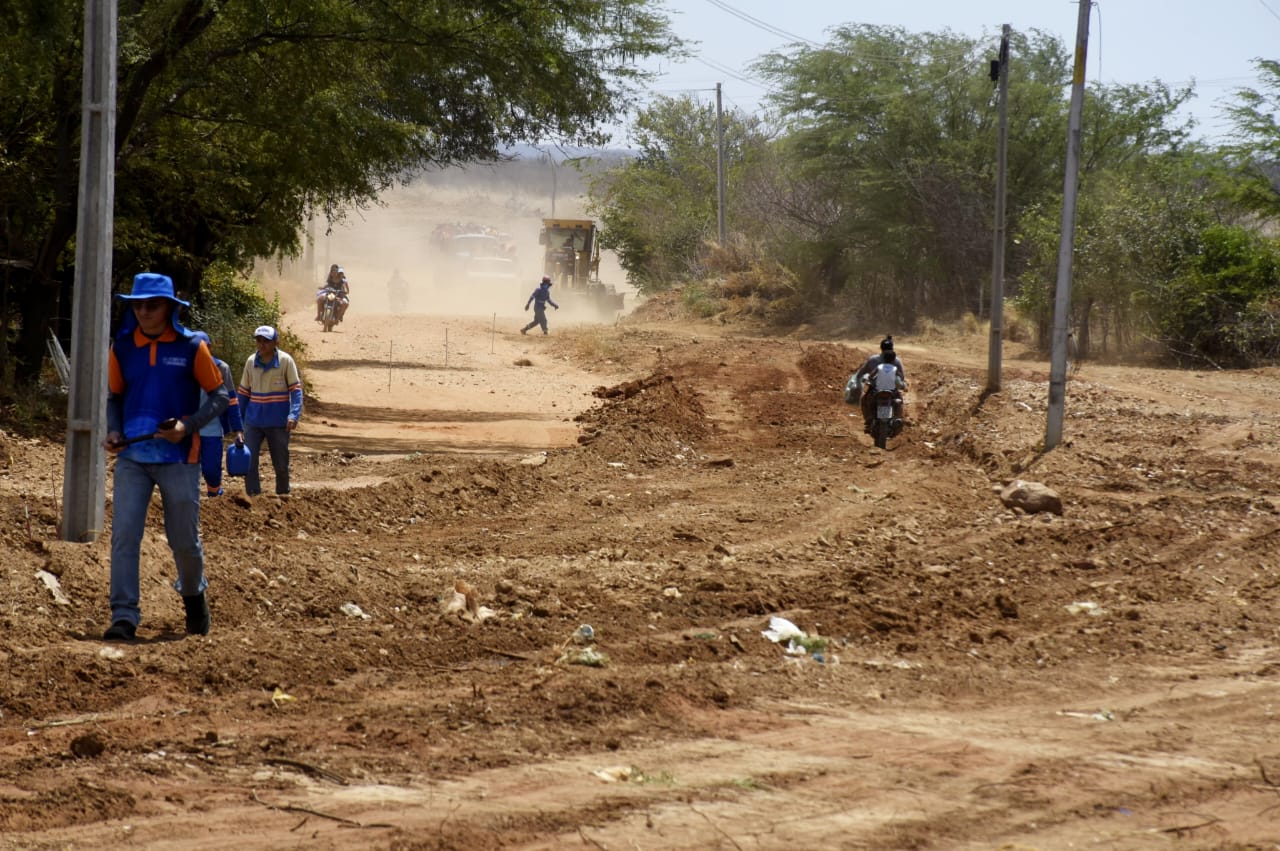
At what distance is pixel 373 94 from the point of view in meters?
17.7

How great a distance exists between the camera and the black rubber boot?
7.08m

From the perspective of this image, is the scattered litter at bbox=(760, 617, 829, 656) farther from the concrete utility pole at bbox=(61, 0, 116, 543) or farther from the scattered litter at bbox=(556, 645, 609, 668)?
the concrete utility pole at bbox=(61, 0, 116, 543)

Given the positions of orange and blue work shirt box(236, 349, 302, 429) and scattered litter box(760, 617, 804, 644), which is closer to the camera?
scattered litter box(760, 617, 804, 644)

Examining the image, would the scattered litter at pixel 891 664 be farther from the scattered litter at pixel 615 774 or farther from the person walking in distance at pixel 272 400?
the person walking in distance at pixel 272 400

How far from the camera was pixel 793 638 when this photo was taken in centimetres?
755

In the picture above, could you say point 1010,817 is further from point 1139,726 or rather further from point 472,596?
point 472,596

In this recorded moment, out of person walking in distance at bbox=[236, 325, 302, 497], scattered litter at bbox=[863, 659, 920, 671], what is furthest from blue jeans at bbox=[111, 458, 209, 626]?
person walking in distance at bbox=[236, 325, 302, 497]

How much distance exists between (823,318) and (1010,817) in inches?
1470

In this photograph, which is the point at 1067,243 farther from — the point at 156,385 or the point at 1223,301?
the point at 1223,301

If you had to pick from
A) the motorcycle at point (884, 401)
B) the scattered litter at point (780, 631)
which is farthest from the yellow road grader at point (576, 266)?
the scattered litter at point (780, 631)

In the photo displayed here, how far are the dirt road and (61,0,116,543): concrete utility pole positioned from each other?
2.64 feet

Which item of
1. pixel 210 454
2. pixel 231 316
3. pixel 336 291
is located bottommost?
pixel 210 454

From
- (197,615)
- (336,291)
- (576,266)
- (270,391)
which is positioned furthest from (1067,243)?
(576,266)

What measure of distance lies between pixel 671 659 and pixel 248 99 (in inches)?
456
